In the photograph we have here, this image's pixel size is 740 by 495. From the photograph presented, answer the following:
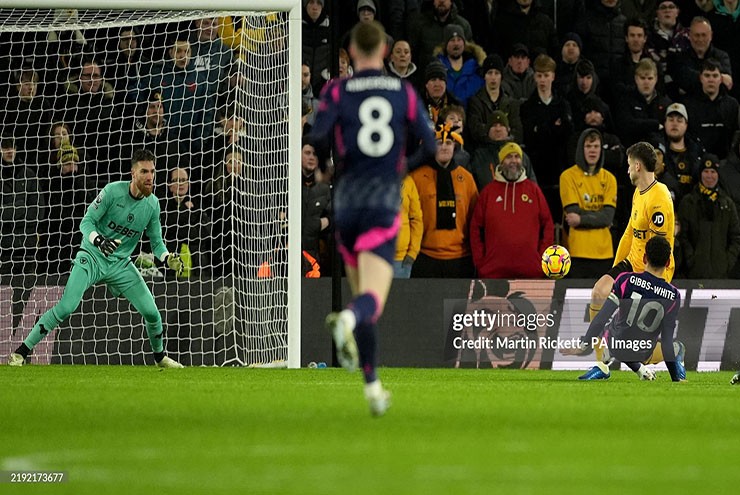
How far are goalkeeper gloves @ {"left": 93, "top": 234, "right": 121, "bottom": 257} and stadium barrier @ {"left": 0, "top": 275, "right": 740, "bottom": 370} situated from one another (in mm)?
1590

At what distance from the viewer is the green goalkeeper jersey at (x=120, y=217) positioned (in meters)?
12.8

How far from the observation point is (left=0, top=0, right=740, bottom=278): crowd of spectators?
14.6m

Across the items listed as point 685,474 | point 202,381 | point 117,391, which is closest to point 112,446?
point 685,474

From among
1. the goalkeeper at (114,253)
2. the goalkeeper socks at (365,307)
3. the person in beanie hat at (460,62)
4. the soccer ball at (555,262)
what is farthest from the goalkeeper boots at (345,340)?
the person in beanie hat at (460,62)

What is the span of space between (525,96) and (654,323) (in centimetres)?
489

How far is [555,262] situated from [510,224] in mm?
1256

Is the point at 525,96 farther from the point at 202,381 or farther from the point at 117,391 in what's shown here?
the point at 117,391

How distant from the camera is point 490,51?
1644cm

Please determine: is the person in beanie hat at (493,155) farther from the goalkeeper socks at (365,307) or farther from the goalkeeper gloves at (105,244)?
the goalkeeper socks at (365,307)

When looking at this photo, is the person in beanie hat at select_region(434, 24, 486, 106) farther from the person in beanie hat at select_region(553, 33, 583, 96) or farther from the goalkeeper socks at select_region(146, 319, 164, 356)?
the goalkeeper socks at select_region(146, 319, 164, 356)

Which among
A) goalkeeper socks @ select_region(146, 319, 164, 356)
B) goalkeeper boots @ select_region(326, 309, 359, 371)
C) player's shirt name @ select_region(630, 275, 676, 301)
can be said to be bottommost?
goalkeeper socks @ select_region(146, 319, 164, 356)

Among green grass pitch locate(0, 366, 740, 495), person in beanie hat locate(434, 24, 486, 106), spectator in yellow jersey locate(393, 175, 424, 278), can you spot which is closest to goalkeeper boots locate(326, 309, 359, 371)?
green grass pitch locate(0, 366, 740, 495)

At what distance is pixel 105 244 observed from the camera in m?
12.7

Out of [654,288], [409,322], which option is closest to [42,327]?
[409,322]
